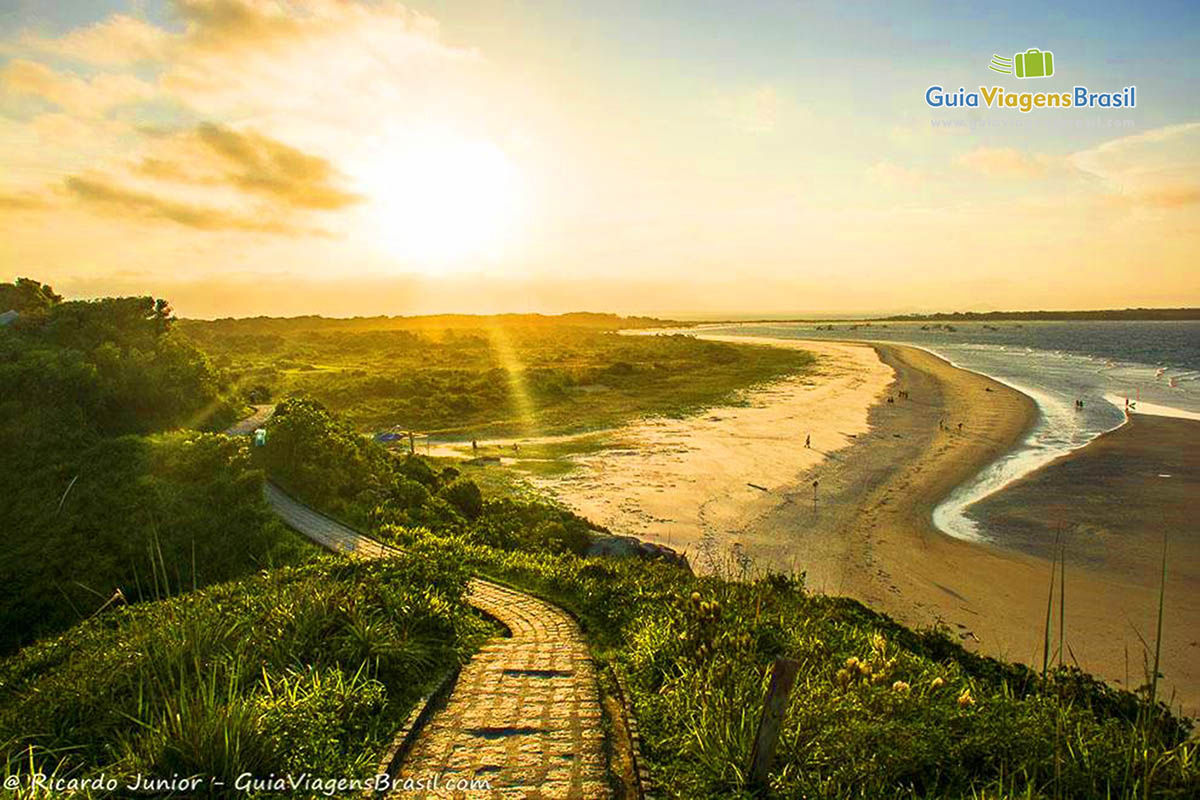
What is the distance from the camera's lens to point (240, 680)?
7.32 metres

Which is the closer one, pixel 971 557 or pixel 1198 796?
pixel 1198 796

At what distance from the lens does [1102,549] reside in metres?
21.7

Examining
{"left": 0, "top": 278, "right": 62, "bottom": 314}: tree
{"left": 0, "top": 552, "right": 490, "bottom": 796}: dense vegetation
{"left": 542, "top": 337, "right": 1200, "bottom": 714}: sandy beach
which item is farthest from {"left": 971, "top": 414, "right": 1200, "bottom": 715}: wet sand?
{"left": 0, "top": 278, "right": 62, "bottom": 314}: tree

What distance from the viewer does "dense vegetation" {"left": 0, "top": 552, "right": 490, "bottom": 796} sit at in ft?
19.4

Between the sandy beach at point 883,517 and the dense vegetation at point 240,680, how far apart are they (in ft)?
38.0

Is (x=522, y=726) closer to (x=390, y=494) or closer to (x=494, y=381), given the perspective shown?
(x=390, y=494)

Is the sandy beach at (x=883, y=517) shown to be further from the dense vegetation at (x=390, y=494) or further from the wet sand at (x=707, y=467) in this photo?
the dense vegetation at (x=390, y=494)

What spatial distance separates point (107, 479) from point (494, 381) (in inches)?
1733

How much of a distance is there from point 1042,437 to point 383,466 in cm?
3992

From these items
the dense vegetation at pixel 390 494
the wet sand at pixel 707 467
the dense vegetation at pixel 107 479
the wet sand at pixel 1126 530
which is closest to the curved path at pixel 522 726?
the dense vegetation at pixel 107 479

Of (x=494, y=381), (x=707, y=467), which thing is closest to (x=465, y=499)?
(x=707, y=467)

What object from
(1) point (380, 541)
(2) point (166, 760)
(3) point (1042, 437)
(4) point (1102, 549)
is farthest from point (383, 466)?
(3) point (1042, 437)

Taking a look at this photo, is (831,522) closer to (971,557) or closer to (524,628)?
→ (971,557)

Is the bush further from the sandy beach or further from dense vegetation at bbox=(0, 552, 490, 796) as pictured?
dense vegetation at bbox=(0, 552, 490, 796)
